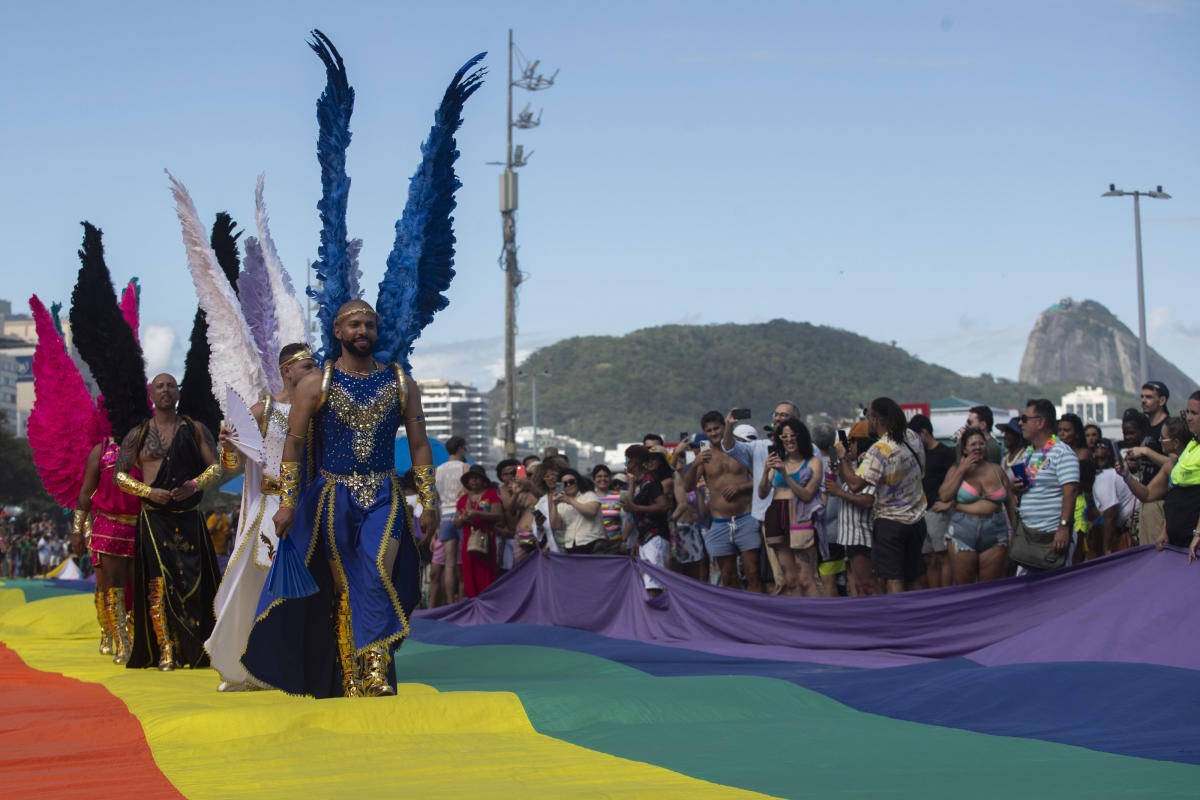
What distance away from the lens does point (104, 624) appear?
31.8 feet

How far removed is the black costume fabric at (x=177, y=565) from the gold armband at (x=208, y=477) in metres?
0.10

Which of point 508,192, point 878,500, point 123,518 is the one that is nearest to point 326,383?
point 123,518

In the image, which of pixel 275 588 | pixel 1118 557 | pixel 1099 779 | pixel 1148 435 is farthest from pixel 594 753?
pixel 1148 435

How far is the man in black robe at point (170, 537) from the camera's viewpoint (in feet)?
28.3

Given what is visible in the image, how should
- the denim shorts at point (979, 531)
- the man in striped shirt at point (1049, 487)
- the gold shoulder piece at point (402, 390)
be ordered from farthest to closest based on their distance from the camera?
1. the denim shorts at point (979, 531)
2. the man in striped shirt at point (1049, 487)
3. the gold shoulder piece at point (402, 390)

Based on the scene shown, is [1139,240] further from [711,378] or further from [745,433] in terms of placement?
[711,378]

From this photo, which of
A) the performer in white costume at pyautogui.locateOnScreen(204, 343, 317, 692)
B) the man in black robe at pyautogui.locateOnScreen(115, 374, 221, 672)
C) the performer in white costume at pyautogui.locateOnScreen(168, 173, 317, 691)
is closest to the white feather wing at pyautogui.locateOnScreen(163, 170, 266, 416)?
the performer in white costume at pyautogui.locateOnScreen(168, 173, 317, 691)

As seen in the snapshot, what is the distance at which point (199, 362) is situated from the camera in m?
9.36

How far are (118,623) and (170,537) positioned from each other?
3.45ft

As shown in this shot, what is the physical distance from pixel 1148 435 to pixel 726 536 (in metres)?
3.15

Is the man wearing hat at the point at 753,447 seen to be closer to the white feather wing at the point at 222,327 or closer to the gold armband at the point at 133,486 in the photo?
the white feather wing at the point at 222,327

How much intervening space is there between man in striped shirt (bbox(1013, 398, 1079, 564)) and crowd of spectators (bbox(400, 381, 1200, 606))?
1cm

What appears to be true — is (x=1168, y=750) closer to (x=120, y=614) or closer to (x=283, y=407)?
(x=283, y=407)

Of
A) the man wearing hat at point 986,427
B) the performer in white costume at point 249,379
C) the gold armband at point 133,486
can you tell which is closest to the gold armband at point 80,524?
the gold armband at point 133,486
